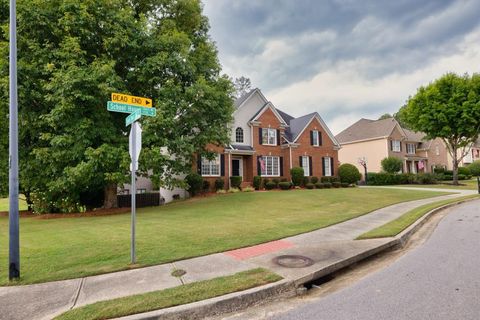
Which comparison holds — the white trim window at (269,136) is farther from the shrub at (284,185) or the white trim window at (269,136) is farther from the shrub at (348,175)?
the shrub at (348,175)

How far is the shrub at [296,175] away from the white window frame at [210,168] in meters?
7.09

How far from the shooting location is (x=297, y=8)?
43.8 ft

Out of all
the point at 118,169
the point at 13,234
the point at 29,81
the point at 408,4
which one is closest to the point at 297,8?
the point at 408,4

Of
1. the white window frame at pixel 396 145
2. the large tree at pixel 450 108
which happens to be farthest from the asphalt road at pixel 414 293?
the white window frame at pixel 396 145

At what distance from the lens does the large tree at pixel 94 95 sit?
12.0m

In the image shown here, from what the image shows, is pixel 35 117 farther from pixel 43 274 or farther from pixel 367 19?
pixel 367 19

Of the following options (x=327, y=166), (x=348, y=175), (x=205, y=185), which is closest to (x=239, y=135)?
(x=205, y=185)

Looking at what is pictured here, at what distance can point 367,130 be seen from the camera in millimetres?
40312

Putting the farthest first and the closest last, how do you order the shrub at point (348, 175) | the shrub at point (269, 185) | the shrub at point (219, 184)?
the shrub at point (348, 175), the shrub at point (269, 185), the shrub at point (219, 184)

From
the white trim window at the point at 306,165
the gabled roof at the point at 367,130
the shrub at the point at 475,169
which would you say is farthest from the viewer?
the shrub at the point at 475,169

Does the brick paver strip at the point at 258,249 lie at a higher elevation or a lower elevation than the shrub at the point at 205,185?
lower

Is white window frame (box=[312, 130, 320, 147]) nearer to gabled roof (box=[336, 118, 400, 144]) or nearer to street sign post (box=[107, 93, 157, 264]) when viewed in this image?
gabled roof (box=[336, 118, 400, 144])

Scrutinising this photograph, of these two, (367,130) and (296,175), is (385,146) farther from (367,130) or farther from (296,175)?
(296,175)

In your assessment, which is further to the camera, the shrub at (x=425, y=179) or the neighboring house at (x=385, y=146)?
the neighboring house at (x=385, y=146)
